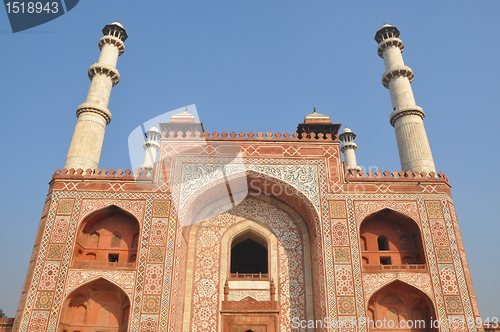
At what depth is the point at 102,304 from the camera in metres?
11.0

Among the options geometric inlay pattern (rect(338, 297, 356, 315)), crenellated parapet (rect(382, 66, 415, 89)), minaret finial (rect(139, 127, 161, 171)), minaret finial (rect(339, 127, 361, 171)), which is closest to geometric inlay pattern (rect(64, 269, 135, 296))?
geometric inlay pattern (rect(338, 297, 356, 315))

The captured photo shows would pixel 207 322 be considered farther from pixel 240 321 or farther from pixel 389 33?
pixel 389 33

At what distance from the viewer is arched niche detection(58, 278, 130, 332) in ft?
35.0

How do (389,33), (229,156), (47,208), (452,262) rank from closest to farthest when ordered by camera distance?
1. (452,262)
2. (47,208)
3. (229,156)
4. (389,33)

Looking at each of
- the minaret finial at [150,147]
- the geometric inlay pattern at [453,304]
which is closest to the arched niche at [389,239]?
the geometric inlay pattern at [453,304]

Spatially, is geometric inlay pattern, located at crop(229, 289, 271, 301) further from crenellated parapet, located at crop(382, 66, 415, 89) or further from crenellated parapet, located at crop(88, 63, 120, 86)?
crenellated parapet, located at crop(382, 66, 415, 89)

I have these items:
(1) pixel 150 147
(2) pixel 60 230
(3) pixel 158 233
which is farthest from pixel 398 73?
(1) pixel 150 147

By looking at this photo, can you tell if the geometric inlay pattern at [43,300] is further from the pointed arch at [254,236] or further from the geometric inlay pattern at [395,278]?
the geometric inlay pattern at [395,278]

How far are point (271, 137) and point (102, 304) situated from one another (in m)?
6.72

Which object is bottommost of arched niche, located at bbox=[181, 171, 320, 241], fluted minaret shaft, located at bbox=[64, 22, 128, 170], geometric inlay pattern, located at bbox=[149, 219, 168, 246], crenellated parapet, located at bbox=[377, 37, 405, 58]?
geometric inlay pattern, located at bbox=[149, 219, 168, 246]

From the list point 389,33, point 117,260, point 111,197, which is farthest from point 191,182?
point 389,33

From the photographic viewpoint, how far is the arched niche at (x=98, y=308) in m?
10.7

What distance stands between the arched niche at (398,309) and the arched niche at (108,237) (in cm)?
668

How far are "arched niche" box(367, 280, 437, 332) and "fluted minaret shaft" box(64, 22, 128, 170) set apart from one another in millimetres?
9724
